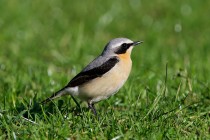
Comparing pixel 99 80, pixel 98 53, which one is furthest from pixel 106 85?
→ pixel 98 53

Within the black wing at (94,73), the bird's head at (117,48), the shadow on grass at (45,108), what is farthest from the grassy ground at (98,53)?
the bird's head at (117,48)

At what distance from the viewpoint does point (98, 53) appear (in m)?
12.6

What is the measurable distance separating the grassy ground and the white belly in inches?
9.2

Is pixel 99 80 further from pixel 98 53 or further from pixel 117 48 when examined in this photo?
pixel 98 53

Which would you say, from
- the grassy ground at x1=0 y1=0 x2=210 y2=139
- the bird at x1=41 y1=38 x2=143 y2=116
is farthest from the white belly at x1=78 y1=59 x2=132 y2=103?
the grassy ground at x1=0 y1=0 x2=210 y2=139

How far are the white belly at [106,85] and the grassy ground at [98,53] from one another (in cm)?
23

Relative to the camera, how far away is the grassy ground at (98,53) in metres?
6.70

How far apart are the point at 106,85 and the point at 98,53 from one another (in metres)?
4.92

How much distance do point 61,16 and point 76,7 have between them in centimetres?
95

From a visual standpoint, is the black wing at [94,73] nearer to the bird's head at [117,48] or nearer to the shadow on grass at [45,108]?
the bird's head at [117,48]

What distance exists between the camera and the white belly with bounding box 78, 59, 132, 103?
25.2 feet

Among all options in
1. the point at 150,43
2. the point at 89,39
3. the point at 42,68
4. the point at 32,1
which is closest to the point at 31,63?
the point at 42,68

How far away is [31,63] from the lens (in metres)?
11.4

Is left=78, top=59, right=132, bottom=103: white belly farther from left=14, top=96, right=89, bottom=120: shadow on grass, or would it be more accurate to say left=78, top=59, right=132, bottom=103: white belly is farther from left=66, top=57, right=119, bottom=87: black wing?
left=14, top=96, right=89, bottom=120: shadow on grass
